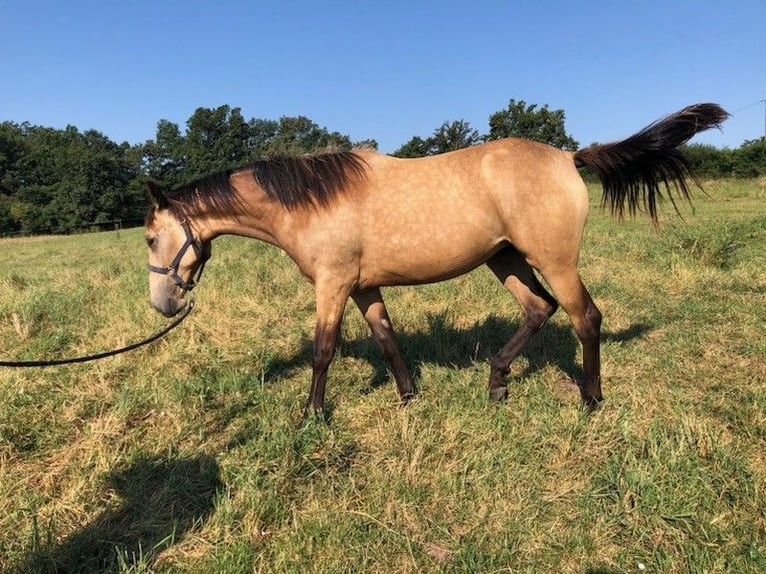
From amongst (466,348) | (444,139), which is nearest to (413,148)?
(444,139)

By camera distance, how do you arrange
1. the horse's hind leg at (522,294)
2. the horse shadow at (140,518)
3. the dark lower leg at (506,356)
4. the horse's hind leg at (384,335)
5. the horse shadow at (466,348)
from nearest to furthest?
the horse shadow at (140,518) < the dark lower leg at (506,356) < the horse's hind leg at (384,335) < the horse's hind leg at (522,294) < the horse shadow at (466,348)

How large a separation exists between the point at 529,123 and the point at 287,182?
52.1 metres

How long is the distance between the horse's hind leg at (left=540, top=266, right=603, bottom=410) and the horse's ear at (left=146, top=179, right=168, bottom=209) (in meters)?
2.97

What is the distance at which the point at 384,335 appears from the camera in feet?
13.8

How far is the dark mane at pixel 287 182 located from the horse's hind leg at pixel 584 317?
172 cm

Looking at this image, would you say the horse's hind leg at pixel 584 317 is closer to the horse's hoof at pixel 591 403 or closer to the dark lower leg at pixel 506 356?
the horse's hoof at pixel 591 403

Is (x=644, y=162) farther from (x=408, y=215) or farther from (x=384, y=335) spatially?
(x=384, y=335)

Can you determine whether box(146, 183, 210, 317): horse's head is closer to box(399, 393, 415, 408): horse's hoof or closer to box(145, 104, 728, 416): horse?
box(145, 104, 728, 416): horse

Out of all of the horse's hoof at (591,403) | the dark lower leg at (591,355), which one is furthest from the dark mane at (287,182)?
the horse's hoof at (591,403)

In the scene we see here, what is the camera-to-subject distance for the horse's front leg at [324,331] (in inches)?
149

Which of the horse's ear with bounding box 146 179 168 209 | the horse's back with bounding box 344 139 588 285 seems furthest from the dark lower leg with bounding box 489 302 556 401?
the horse's ear with bounding box 146 179 168 209

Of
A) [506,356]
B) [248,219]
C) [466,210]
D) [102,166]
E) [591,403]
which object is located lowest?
[591,403]

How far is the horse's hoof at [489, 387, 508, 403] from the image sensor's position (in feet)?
12.9

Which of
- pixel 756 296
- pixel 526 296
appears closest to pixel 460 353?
pixel 526 296
